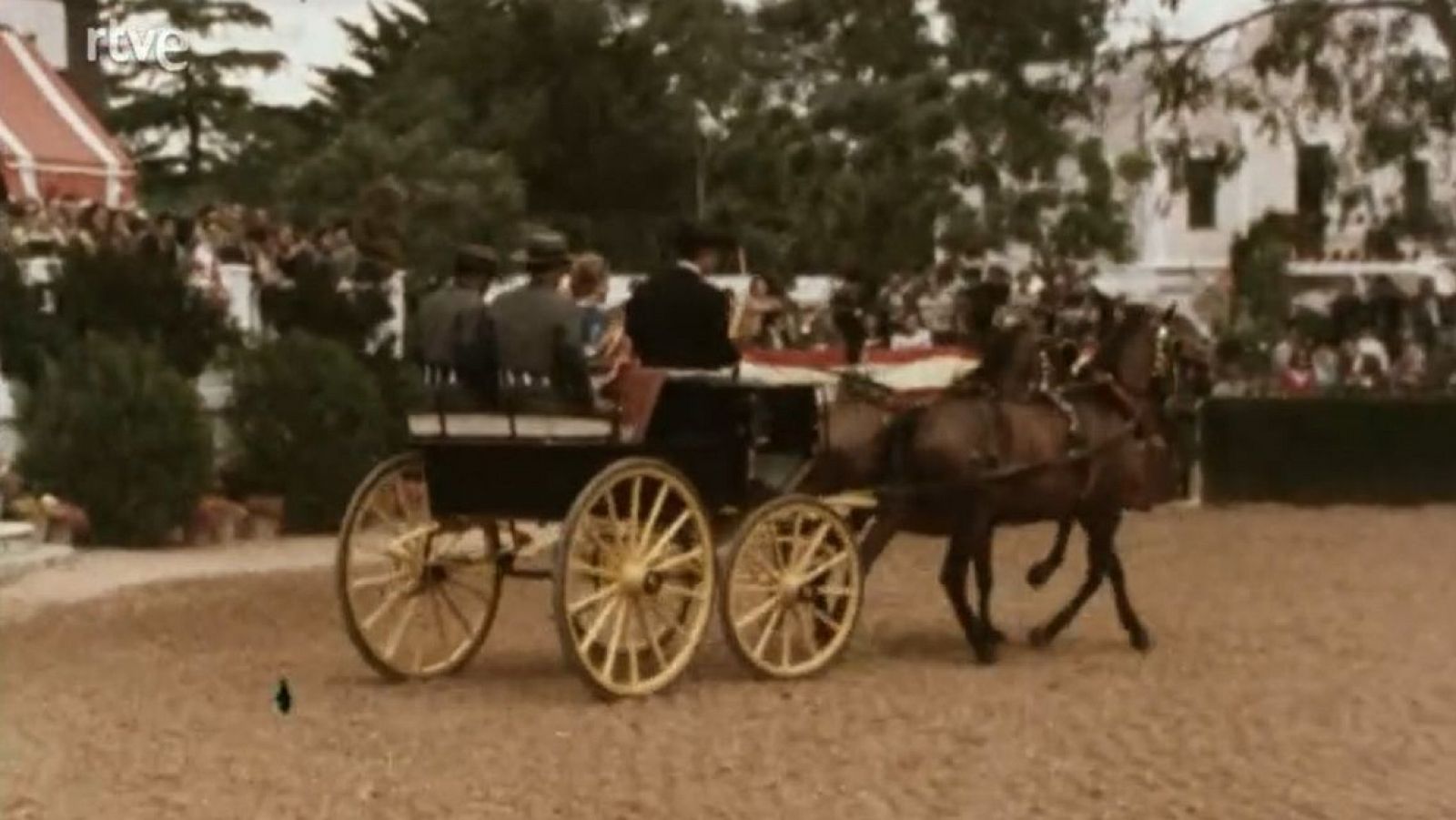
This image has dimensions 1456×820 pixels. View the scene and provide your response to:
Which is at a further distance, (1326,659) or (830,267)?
(830,267)

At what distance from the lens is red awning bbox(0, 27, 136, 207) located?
25.5 meters

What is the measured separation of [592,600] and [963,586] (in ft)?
9.84

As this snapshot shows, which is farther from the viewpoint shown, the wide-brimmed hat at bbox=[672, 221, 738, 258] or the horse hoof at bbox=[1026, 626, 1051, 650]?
the horse hoof at bbox=[1026, 626, 1051, 650]

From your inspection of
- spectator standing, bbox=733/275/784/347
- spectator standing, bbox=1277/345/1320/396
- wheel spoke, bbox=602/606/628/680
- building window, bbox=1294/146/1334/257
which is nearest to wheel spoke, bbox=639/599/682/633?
wheel spoke, bbox=602/606/628/680

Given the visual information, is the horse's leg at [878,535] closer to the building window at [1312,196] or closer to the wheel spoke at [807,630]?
the wheel spoke at [807,630]

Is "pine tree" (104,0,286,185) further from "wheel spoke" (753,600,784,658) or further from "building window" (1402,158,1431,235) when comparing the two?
"wheel spoke" (753,600,784,658)

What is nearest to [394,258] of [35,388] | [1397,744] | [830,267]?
[35,388]

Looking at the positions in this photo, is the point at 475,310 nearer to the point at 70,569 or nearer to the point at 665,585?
the point at 665,585

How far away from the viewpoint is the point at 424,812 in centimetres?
1124

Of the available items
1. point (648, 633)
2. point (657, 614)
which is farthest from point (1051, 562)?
point (648, 633)

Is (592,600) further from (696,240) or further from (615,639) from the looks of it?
(696,240)

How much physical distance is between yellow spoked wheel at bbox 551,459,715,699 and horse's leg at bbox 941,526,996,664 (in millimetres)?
1973

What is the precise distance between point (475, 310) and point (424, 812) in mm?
4307

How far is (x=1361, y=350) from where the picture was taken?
40.0 metres
